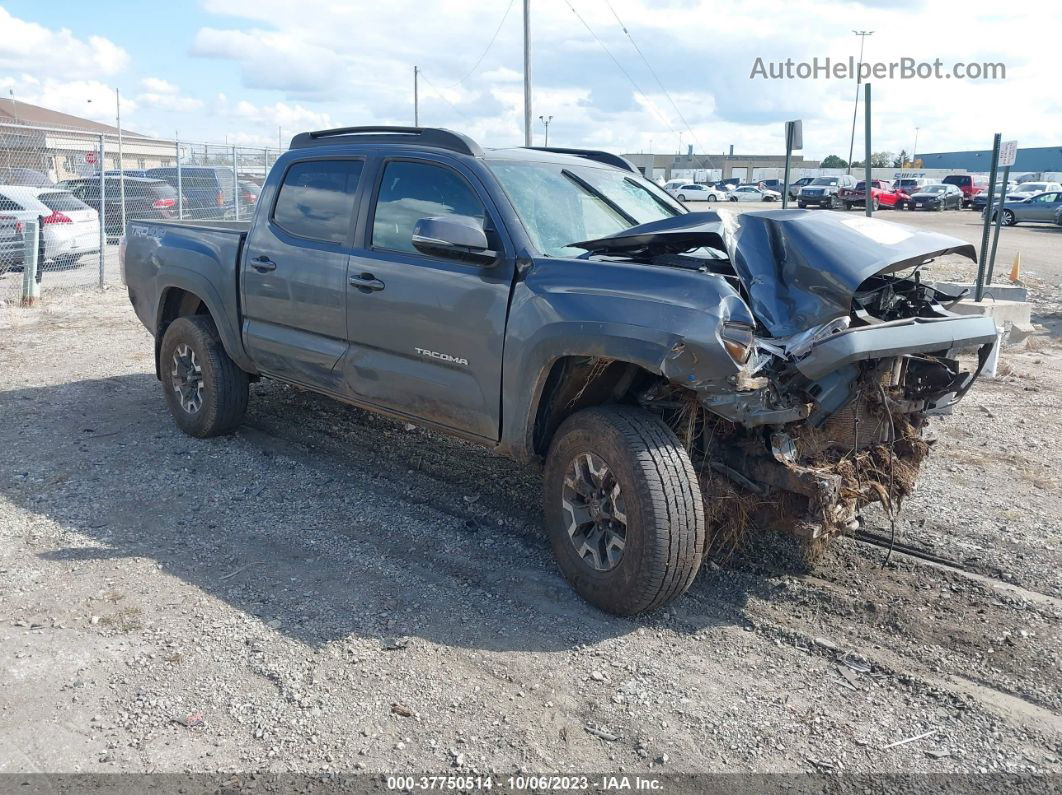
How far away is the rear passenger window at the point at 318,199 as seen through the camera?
5285 mm

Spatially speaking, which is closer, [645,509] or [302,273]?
[645,509]

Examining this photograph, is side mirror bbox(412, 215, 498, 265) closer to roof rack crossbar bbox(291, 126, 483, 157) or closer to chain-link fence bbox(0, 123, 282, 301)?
roof rack crossbar bbox(291, 126, 483, 157)

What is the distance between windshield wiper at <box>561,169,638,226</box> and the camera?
5.04 metres

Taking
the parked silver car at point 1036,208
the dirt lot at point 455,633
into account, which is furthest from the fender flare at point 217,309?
the parked silver car at point 1036,208

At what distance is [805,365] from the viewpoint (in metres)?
3.64

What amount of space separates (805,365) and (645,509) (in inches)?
33.9

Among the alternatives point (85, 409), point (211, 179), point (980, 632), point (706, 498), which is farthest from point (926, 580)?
point (211, 179)

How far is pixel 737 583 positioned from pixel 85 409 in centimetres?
547

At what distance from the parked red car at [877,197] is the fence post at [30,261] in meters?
36.4

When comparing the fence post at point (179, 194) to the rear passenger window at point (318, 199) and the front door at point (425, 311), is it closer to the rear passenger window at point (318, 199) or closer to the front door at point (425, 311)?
the rear passenger window at point (318, 199)

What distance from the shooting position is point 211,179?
61.7ft

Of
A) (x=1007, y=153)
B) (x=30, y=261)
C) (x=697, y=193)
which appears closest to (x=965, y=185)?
(x=697, y=193)

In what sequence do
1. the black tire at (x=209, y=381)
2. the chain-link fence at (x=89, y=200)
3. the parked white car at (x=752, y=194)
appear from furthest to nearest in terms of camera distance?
1. the parked white car at (x=752, y=194)
2. the chain-link fence at (x=89, y=200)
3. the black tire at (x=209, y=381)

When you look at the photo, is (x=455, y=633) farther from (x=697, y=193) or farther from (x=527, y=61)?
(x=697, y=193)
